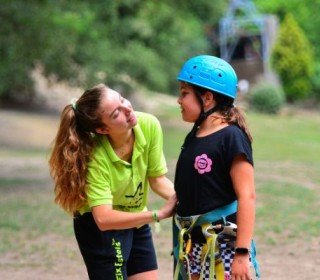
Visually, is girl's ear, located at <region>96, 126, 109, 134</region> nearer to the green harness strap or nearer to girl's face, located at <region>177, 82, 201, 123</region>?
girl's face, located at <region>177, 82, 201, 123</region>

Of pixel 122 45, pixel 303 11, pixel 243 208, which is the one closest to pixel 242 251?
pixel 243 208

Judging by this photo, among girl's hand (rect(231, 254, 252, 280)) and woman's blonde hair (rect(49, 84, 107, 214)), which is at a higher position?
woman's blonde hair (rect(49, 84, 107, 214))

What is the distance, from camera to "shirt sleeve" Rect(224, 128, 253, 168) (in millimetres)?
Answer: 3023

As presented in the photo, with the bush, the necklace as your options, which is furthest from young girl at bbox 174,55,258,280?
the bush

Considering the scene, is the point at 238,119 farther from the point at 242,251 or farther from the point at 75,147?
the point at 75,147

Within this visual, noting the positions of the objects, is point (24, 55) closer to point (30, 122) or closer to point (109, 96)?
point (109, 96)

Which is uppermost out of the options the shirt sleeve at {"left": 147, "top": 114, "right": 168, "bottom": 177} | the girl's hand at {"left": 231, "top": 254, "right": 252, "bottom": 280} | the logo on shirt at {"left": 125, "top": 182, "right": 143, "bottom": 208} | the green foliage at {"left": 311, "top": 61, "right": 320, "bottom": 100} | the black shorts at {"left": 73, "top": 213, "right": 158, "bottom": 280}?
the green foliage at {"left": 311, "top": 61, "right": 320, "bottom": 100}

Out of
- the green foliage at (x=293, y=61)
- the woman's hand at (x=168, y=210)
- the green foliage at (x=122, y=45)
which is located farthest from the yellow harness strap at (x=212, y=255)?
the green foliage at (x=293, y=61)

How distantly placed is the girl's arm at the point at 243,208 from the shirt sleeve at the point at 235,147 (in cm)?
2

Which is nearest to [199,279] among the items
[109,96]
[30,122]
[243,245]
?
[243,245]

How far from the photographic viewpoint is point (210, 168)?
10.1 ft

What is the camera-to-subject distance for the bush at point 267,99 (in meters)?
32.6

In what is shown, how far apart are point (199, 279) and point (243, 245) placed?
308mm

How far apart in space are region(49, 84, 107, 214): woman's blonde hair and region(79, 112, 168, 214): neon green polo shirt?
0.05m
